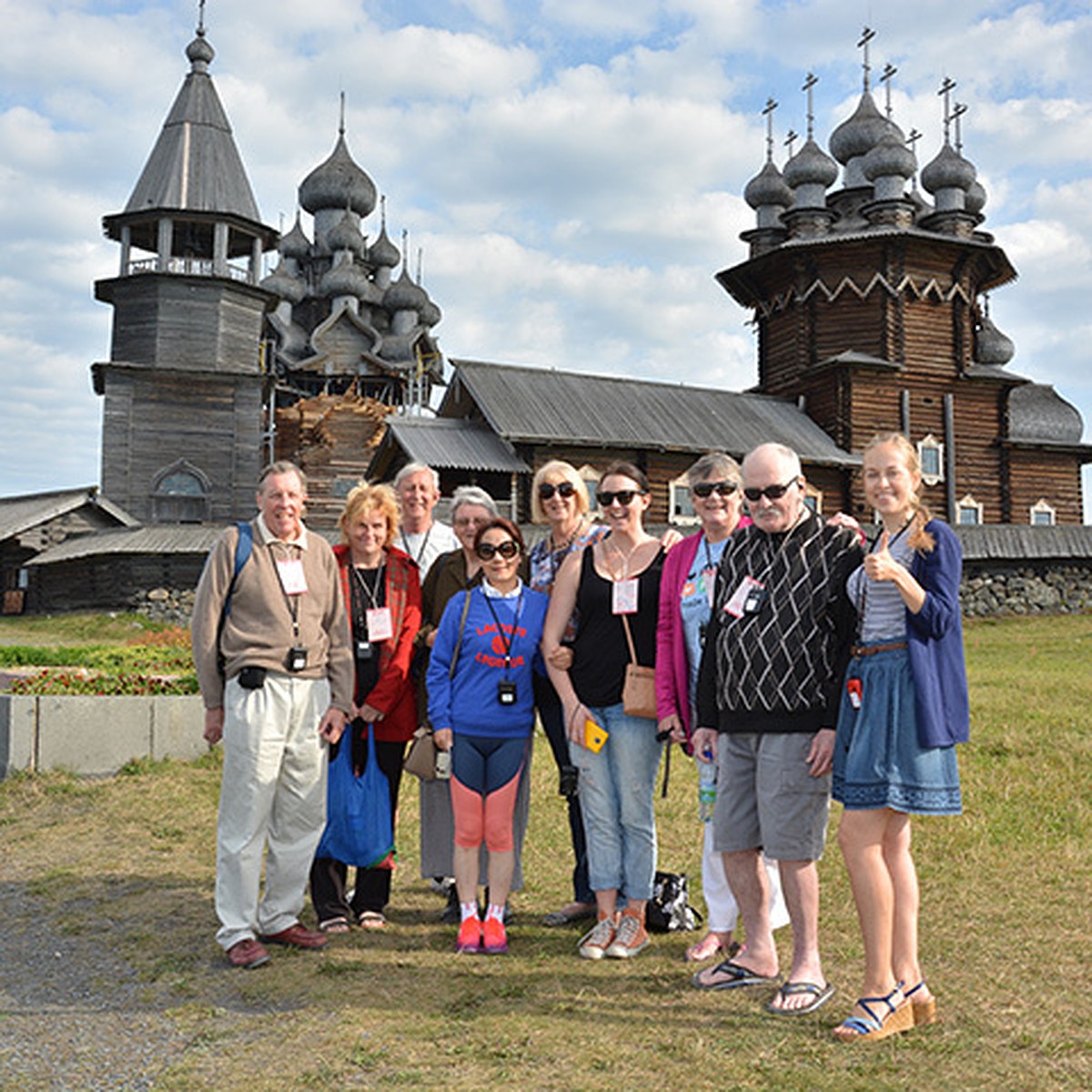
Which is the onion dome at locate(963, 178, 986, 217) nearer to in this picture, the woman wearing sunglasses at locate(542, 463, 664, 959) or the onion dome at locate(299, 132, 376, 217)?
the onion dome at locate(299, 132, 376, 217)

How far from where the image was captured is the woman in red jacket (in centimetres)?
496

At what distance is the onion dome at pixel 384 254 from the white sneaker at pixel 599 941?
50.1 meters

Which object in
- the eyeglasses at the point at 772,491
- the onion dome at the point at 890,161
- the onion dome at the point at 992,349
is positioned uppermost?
the onion dome at the point at 890,161

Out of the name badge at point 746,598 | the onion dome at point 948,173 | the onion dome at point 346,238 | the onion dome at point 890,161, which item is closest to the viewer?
the name badge at point 746,598

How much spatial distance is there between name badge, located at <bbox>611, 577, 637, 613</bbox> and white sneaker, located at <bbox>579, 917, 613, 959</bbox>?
135cm

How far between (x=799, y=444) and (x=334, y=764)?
25049mm

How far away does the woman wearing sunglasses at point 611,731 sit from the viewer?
4.59m

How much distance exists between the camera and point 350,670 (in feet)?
15.9

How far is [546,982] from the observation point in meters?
4.19

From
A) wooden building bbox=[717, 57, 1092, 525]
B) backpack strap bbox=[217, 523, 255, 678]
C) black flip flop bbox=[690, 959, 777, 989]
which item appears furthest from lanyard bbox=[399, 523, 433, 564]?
wooden building bbox=[717, 57, 1092, 525]

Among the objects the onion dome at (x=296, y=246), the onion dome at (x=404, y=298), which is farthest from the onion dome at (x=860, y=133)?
the onion dome at (x=296, y=246)

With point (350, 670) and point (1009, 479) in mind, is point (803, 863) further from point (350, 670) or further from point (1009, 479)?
point (1009, 479)

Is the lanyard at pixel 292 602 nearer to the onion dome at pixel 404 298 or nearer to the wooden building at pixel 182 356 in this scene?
the wooden building at pixel 182 356

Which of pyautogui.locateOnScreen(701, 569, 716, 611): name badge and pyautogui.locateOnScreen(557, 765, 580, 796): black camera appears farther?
pyautogui.locateOnScreen(557, 765, 580, 796): black camera
